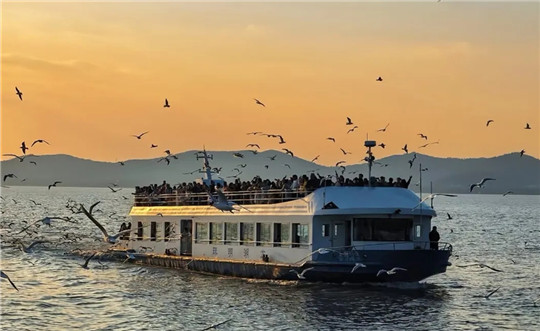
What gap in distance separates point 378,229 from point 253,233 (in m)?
7.49

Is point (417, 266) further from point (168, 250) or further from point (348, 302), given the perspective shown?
point (168, 250)

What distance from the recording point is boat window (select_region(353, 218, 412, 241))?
44.9 metres

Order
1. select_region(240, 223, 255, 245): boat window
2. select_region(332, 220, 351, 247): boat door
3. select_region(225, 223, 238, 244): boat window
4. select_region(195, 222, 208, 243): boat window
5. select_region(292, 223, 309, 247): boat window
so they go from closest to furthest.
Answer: select_region(332, 220, 351, 247): boat door, select_region(292, 223, 309, 247): boat window, select_region(240, 223, 255, 245): boat window, select_region(225, 223, 238, 244): boat window, select_region(195, 222, 208, 243): boat window

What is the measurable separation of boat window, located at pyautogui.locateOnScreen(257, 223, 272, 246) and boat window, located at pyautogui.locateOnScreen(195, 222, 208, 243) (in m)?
4.87

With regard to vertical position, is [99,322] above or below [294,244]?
below

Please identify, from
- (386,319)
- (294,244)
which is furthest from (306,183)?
(386,319)

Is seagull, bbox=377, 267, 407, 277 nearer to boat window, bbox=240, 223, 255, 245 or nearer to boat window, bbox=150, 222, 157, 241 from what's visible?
boat window, bbox=240, 223, 255, 245

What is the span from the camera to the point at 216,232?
174 feet

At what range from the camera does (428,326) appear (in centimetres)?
3847

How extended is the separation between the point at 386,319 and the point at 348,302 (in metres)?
3.50

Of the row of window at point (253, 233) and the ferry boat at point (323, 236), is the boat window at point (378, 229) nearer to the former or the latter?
the ferry boat at point (323, 236)

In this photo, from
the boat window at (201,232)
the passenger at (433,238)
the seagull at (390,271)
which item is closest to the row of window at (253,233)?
the boat window at (201,232)

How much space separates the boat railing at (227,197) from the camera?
4820 centimetres

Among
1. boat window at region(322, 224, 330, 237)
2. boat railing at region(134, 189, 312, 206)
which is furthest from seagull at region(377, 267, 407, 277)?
boat railing at region(134, 189, 312, 206)
